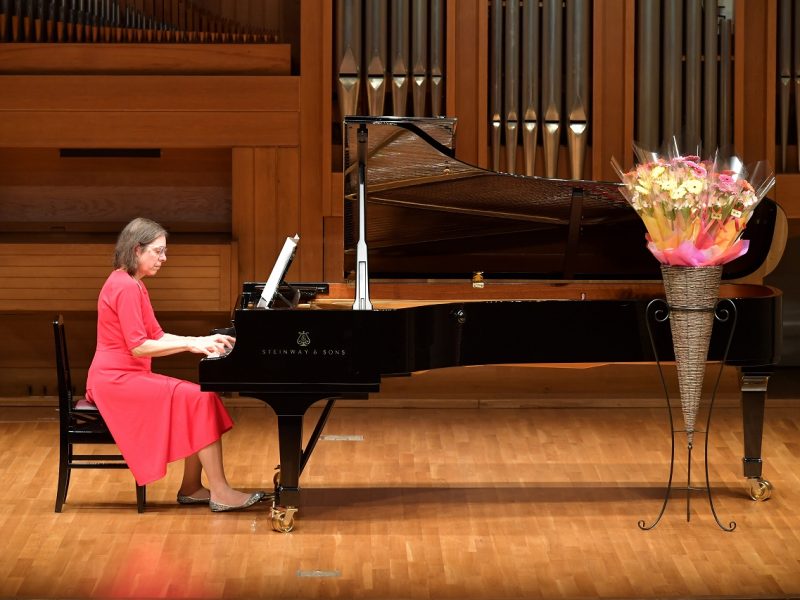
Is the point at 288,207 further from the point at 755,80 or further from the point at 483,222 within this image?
the point at 755,80

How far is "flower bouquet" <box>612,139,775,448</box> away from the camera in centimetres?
418

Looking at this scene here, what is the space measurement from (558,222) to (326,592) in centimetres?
209

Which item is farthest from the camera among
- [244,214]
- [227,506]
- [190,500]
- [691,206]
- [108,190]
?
[108,190]

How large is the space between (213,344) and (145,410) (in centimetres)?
33

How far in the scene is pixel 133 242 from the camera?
177 inches

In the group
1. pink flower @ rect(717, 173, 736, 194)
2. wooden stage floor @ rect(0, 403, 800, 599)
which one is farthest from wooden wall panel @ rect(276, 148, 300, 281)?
pink flower @ rect(717, 173, 736, 194)

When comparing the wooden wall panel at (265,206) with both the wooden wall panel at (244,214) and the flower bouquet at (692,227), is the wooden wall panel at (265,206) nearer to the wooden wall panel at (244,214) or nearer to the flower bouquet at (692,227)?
the wooden wall panel at (244,214)

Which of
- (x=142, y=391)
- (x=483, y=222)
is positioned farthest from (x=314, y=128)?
(x=142, y=391)

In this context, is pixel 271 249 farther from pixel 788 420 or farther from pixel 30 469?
pixel 788 420

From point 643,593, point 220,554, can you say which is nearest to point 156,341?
point 220,554

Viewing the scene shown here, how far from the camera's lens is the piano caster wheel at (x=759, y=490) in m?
A: 4.73

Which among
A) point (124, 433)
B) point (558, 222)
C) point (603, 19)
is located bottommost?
point (124, 433)

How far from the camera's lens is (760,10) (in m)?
6.38

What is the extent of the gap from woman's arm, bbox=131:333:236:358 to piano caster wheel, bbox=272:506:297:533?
586 mm
